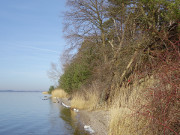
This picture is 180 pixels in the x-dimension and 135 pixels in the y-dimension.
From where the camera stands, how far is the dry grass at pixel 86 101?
10.2 m

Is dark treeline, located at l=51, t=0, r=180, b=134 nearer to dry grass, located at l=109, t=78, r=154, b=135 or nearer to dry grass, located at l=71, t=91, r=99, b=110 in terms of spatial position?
dry grass, located at l=71, t=91, r=99, b=110

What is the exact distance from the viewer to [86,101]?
37.3 feet

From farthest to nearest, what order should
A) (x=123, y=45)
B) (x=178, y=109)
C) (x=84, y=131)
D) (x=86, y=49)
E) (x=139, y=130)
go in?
(x=86, y=49) → (x=123, y=45) → (x=84, y=131) → (x=139, y=130) → (x=178, y=109)

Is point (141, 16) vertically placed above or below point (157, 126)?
above

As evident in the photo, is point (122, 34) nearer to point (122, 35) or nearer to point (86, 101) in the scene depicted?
point (122, 35)

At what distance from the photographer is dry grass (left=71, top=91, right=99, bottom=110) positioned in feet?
33.5

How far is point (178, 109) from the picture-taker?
3420 millimetres

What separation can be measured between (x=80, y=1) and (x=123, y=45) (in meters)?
3.67

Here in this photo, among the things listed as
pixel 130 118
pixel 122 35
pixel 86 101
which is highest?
pixel 122 35

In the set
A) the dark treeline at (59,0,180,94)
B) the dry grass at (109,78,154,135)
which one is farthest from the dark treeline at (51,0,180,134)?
the dry grass at (109,78,154,135)

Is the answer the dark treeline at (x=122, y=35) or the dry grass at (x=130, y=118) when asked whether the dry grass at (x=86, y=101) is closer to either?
the dark treeline at (x=122, y=35)

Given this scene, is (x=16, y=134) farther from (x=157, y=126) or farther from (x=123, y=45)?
(x=123, y=45)

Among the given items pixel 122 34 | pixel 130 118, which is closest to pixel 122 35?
pixel 122 34

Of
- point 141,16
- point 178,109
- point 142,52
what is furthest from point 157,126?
point 141,16
